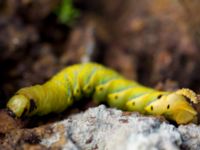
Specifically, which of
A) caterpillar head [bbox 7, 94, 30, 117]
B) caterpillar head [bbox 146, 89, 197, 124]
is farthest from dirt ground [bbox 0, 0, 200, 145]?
caterpillar head [bbox 146, 89, 197, 124]

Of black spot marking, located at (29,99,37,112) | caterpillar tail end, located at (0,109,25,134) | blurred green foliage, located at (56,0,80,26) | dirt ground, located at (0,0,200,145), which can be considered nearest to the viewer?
caterpillar tail end, located at (0,109,25,134)

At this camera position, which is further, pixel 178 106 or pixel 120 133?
pixel 178 106

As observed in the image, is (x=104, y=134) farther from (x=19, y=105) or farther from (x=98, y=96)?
(x=98, y=96)

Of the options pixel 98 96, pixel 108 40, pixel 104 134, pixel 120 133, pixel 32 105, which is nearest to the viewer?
pixel 120 133

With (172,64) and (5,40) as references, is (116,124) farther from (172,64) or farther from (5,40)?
(172,64)

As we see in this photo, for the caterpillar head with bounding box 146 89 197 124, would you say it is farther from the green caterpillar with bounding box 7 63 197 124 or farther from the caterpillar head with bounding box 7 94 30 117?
the caterpillar head with bounding box 7 94 30 117

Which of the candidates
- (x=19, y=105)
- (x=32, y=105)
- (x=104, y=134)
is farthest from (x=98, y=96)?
(x=104, y=134)
